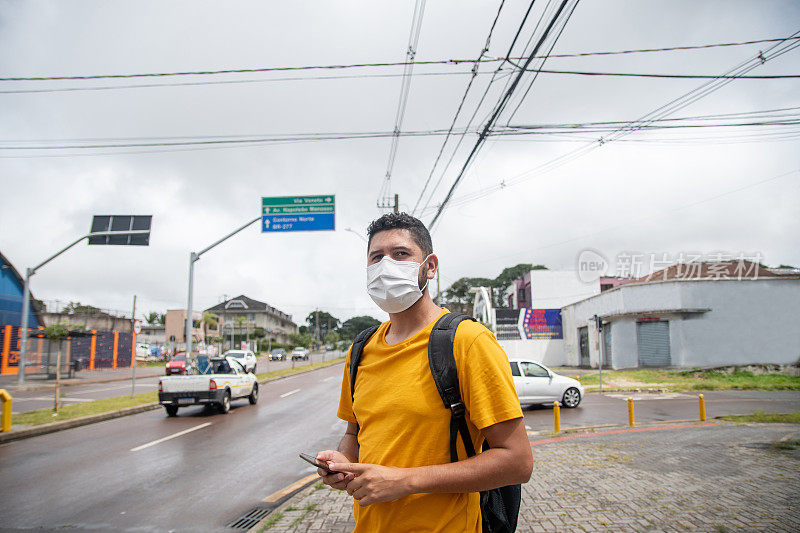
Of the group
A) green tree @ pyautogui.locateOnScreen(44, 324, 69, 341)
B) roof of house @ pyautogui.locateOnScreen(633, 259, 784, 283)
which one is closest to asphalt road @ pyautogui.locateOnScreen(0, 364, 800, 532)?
green tree @ pyautogui.locateOnScreen(44, 324, 69, 341)

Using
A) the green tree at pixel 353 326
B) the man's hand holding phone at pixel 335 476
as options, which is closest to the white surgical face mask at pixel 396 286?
the man's hand holding phone at pixel 335 476

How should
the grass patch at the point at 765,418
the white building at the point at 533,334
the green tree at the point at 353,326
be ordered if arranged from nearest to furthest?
the grass patch at the point at 765,418, the white building at the point at 533,334, the green tree at the point at 353,326

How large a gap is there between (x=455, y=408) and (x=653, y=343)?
1143 inches

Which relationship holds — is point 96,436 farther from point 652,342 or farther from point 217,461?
point 652,342

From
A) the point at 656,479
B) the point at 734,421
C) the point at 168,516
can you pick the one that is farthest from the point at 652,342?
the point at 168,516

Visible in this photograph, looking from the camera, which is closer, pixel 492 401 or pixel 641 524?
pixel 492 401

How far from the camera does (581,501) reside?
4.86 metres

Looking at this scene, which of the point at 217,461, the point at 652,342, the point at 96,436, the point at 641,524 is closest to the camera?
the point at 641,524

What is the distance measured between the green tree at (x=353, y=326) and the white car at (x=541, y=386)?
326 ft

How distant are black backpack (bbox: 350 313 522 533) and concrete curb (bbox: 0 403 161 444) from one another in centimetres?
1186

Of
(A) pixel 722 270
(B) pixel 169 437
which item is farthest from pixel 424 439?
(A) pixel 722 270

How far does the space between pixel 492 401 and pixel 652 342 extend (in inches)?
1143

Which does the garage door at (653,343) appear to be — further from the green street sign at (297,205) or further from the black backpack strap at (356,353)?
the black backpack strap at (356,353)

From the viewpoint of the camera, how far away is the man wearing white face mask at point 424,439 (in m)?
1.48
